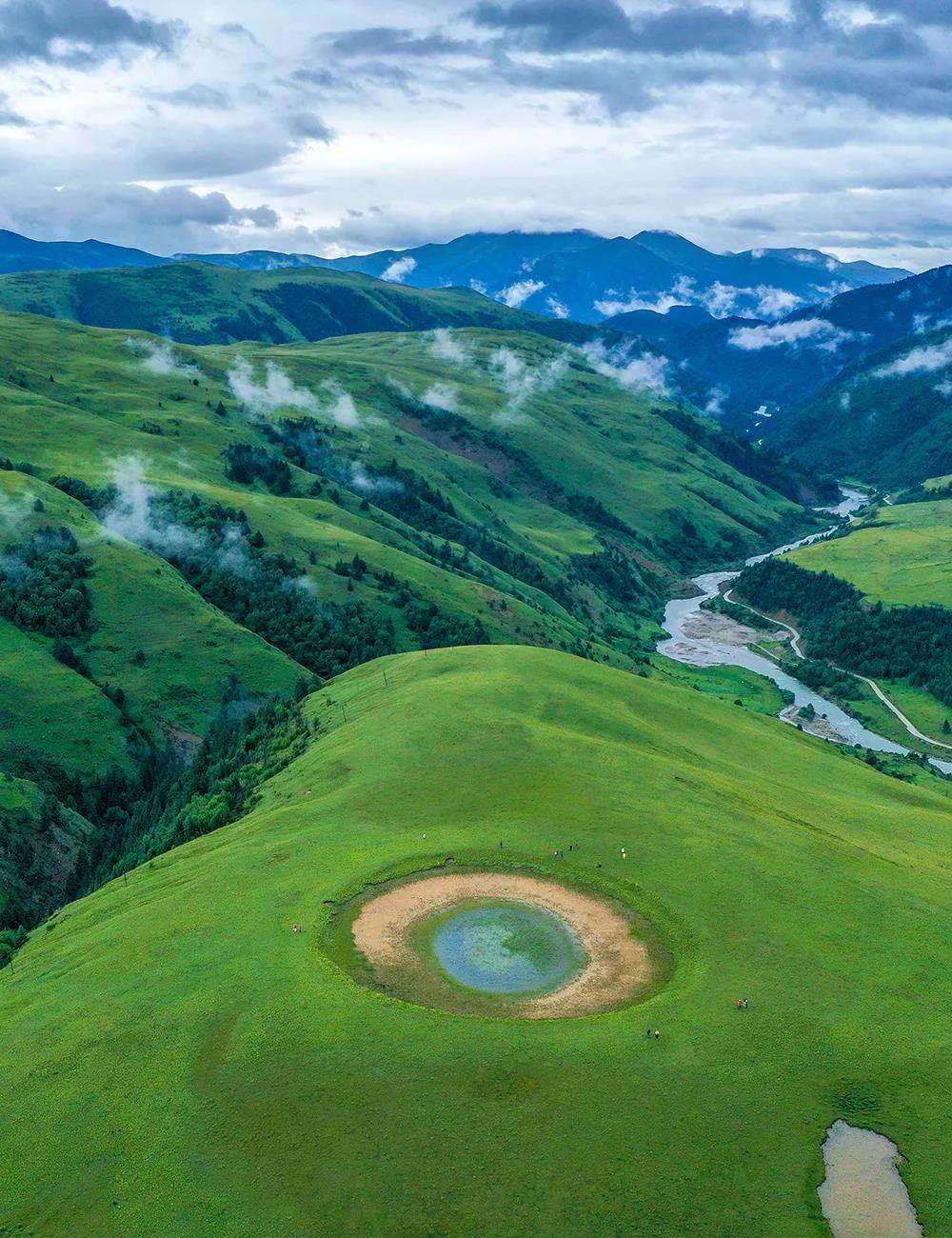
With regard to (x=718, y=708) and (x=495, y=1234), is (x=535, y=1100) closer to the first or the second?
(x=495, y=1234)

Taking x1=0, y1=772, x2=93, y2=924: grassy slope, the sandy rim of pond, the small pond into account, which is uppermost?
the small pond

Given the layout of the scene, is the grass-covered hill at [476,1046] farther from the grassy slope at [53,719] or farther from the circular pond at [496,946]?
the grassy slope at [53,719]

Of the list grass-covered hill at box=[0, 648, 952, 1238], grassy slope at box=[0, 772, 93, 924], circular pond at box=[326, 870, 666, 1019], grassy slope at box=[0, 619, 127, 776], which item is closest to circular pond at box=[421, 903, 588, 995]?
circular pond at box=[326, 870, 666, 1019]

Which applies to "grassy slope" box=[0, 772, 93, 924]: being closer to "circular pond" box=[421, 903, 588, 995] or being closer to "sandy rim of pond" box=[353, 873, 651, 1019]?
"sandy rim of pond" box=[353, 873, 651, 1019]

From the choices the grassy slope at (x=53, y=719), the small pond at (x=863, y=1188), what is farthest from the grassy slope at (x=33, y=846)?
the small pond at (x=863, y=1188)

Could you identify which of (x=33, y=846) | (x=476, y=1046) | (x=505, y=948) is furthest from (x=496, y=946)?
(x=33, y=846)

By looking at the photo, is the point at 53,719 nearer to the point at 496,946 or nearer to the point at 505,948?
the point at 496,946
